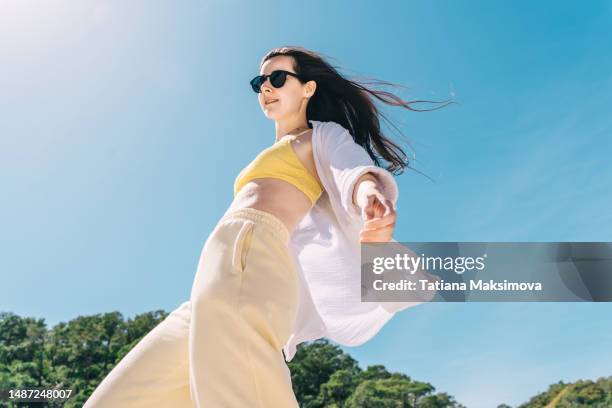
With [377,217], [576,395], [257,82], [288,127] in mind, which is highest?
[576,395]

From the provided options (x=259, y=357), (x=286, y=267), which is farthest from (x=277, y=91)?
(x=259, y=357)

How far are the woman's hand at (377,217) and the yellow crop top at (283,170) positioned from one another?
1.51 feet

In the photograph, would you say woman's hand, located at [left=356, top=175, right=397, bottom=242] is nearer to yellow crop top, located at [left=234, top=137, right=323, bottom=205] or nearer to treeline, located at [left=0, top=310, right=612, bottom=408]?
yellow crop top, located at [left=234, top=137, right=323, bottom=205]

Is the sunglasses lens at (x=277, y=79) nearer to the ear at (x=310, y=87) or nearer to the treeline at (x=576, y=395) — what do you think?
the ear at (x=310, y=87)

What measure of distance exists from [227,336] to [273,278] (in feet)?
0.72

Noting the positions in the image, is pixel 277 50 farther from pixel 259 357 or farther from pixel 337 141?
pixel 259 357

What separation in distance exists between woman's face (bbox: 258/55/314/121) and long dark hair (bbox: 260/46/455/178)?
0.04 metres

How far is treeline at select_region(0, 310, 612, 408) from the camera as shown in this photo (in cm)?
2130

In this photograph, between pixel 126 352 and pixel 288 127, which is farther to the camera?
pixel 126 352

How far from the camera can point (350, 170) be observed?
1980 mm

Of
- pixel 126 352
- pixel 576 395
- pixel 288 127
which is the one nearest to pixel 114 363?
pixel 126 352

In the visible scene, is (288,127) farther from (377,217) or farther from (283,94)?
(377,217)

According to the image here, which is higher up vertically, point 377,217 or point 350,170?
point 350,170

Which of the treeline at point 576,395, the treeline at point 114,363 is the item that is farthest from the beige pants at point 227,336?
the treeline at point 576,395
